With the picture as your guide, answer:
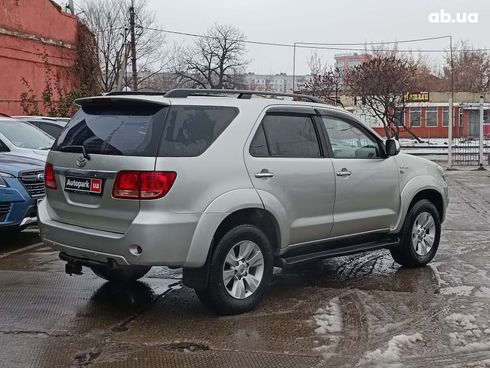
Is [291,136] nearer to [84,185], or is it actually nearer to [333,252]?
[333,252]

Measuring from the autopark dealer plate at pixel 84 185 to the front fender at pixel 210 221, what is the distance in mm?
858

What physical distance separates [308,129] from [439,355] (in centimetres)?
241

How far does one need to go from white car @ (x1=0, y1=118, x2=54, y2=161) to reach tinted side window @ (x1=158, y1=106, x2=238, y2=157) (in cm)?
459

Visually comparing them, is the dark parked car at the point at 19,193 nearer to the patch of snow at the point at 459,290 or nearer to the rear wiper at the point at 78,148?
the rear wiper at the point at 78,148

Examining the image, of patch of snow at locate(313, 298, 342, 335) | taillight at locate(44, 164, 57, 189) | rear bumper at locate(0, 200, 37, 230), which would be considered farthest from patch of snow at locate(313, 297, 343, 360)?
rear bumper at locate(0, 200, 37, 230)

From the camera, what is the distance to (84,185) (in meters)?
4.86

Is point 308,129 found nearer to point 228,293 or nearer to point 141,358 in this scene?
point 228,293

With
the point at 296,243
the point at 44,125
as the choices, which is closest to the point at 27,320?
the point at 296,243

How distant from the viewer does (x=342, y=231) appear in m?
5.85

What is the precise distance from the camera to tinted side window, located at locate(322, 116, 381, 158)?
5.89 meters

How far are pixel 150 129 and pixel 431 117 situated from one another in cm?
4572

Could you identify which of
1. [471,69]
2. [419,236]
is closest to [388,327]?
[419,236]

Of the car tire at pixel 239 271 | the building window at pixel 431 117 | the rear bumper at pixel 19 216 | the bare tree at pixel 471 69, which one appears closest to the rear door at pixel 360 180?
the car tire at pixel 239 271

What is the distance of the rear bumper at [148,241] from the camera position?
4.46 m
